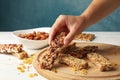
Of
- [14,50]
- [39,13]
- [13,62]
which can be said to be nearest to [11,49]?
[14,50]

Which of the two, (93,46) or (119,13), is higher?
(119,13)

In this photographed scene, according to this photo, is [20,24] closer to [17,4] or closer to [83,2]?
[17,4]

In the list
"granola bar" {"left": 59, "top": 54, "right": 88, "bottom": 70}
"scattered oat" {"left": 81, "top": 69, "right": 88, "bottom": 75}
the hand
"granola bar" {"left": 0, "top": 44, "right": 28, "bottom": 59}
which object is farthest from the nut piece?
"scattered oat" {"left": 81, "top": 69, "right": 88, "bottom": 75}

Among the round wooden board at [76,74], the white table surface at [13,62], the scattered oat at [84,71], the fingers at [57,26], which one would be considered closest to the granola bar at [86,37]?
the white table surface at [13,62]

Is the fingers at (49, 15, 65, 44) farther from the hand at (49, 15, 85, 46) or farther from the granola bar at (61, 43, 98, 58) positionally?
the granola bar at (61, 43, 98, 58)

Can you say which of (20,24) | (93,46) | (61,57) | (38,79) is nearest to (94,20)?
(93,46)

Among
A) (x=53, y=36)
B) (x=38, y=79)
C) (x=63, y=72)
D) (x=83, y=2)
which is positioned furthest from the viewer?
(x=83, y=2)

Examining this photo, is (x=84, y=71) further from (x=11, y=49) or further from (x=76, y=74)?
(x=11, y=49)
